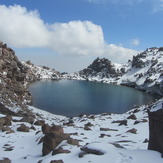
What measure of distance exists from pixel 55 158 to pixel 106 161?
3.74 m

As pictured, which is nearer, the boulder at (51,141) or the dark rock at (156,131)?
the dark rock at (156,131)

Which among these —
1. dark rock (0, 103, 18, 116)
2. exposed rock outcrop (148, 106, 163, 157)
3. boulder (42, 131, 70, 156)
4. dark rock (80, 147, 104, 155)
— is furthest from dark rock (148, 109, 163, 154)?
dark rock (0, 103, 18, 116)

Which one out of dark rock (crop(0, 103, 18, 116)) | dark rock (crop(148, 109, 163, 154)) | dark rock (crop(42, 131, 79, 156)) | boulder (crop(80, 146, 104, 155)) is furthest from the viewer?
dark rock (crop(0, 103, 18, 116))

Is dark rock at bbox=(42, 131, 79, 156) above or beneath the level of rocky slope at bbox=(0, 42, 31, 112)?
beneath

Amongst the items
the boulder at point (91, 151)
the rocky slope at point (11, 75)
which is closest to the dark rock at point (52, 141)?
the boulder at point (91, 151)

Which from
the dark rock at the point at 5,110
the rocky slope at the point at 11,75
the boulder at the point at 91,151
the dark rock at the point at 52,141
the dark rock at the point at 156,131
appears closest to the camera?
the boulder at the point at 91,151

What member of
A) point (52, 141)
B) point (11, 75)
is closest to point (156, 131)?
point (52, 141)

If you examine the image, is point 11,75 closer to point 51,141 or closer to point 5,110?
→ point 5,110

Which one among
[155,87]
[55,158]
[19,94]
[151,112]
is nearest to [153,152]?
[151,112]

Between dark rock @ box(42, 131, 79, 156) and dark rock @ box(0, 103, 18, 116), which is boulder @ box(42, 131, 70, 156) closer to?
dark rock @ box(42, 131, 79, 156)

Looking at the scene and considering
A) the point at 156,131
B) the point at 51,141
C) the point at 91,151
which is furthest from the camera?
the point at 51,141

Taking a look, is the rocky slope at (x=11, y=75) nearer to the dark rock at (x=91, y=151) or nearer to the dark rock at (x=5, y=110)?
the dark rock at (x=5, y=110)

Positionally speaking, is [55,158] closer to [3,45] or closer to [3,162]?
[3,162]

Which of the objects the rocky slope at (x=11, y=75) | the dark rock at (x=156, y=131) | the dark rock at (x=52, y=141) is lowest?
the dark rock at (x=52, y=141)
